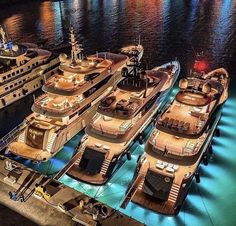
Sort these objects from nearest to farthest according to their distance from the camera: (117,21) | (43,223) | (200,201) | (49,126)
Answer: (43,223), (200,201), (49,126), (117,21)

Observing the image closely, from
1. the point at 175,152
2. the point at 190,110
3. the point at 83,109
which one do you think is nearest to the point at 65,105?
the point at 83,109

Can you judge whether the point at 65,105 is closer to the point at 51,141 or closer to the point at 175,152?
the point at 51,141

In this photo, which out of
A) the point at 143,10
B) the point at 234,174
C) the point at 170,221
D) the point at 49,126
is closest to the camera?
the point at 170,221

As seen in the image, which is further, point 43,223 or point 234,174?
point 234,174

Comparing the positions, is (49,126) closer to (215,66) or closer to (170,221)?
(170,221)

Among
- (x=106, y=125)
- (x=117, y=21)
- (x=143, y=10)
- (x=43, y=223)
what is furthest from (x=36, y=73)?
(x=143, y=10)

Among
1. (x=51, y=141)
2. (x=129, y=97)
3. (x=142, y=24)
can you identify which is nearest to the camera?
(x=51, y=141)
